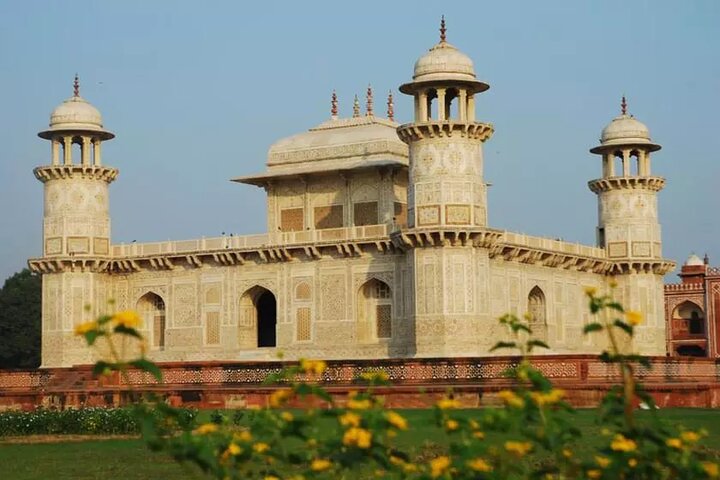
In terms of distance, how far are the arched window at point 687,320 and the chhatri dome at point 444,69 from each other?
1100 inches

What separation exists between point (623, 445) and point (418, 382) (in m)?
20.5

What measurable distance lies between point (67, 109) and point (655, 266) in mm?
16868

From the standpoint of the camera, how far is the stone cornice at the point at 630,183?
39.2 metres

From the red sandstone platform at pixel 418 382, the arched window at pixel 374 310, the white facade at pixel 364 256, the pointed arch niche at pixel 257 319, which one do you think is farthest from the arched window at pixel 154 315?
the red sandstone platform at pixel 418 382

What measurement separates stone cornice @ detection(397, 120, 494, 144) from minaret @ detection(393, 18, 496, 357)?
23mm

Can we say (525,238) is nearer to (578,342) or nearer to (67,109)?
(578,342)

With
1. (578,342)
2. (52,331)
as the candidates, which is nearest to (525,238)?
(578,342)

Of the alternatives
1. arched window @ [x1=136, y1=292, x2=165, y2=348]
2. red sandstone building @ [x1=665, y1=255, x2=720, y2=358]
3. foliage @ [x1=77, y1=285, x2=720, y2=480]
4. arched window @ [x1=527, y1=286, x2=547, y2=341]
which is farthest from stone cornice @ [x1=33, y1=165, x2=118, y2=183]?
foliage @ [x1=77, y1=285, x2=720, y2=480]

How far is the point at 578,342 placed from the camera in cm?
Answer: 3884

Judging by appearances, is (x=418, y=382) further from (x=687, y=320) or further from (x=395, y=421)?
(x=687, y=320)

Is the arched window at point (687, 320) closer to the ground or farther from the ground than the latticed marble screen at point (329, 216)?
closer to the ground

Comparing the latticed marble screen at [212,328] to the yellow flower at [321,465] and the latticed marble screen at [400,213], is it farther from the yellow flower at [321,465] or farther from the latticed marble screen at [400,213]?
the yellow flower at [321,465]

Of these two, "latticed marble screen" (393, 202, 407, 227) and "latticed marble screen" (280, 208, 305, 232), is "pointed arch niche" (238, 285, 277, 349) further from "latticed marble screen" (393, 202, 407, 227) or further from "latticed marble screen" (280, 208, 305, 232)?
"latticed marble screen" (393, 202, 407, 227)

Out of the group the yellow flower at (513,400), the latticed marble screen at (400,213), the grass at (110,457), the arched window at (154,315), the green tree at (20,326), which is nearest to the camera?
the yellow flower at (513,400)
